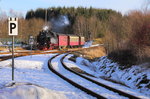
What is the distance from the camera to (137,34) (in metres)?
14.7

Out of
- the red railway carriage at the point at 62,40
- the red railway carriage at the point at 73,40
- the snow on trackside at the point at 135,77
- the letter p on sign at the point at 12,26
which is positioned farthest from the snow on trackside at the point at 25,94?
the red railway carriage at the point at 73,40

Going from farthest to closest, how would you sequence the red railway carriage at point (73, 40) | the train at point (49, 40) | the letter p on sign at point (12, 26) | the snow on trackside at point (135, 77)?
the red railway carriage at point (73, 40), the train at point (49, 40), the snow on trackside at point (135, 77), the letter p on sign at point (12, 26)

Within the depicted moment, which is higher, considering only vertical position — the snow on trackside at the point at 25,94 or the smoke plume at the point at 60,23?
the smoke plume at the point at 60,23

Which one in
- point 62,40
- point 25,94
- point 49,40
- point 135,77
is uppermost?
point 49,40

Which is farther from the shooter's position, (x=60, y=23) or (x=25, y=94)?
(x=60, y=23)

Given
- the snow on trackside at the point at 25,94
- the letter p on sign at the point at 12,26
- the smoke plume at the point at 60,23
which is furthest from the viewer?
the smoke plume at the point at 60,23

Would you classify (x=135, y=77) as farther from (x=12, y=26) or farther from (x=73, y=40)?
(x=73, y=40)

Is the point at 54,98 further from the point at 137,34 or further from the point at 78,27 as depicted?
the point at 78,27

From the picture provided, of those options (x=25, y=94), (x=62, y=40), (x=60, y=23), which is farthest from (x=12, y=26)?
(x=60, y=23)

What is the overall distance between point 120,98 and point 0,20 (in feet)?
160

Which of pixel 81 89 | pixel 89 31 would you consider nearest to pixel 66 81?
pixel 81 89

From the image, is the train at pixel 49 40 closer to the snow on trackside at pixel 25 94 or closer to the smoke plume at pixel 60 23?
the snow on trackside at pixel 25 94

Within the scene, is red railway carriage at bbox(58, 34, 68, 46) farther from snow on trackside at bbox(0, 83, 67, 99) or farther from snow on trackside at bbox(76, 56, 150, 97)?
snow on trackside at bbox(0, 83, 67, 99)

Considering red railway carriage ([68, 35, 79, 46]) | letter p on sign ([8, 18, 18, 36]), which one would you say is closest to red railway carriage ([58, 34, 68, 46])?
red railway carriage ([68, 35, 79, 46])
